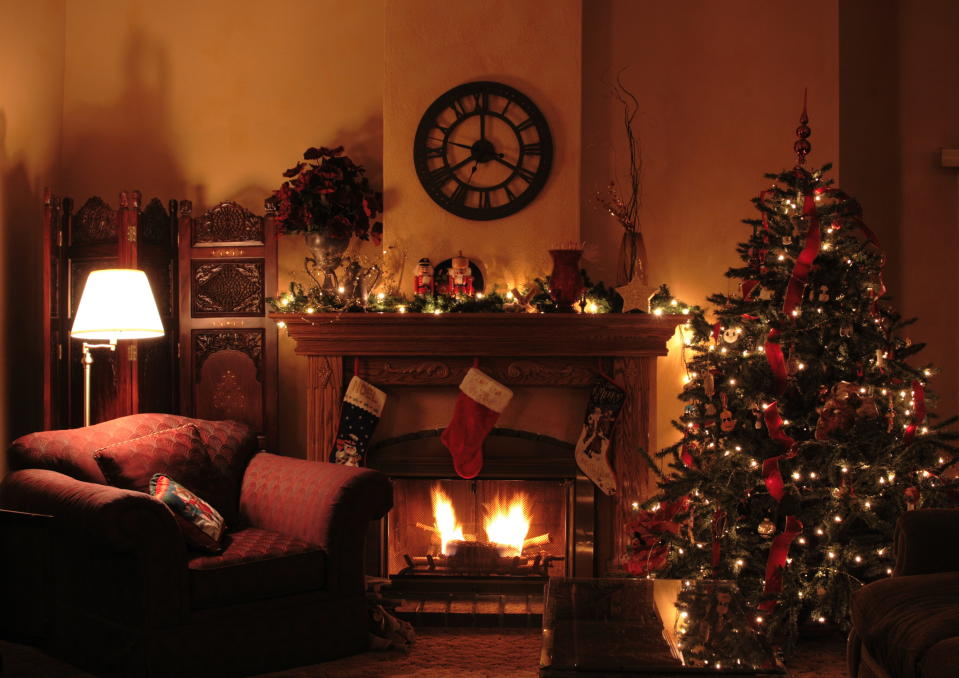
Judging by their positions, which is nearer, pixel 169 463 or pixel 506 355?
pixel 169 463

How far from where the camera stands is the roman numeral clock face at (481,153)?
447 cm

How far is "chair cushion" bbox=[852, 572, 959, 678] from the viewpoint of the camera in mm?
2152

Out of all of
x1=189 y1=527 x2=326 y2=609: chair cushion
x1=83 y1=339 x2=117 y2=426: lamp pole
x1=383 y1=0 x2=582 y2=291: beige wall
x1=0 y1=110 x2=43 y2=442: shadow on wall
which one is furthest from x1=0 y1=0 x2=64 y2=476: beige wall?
x1=189 y1=527 x2=326 y2=609: chair cushion

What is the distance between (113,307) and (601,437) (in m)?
2.11

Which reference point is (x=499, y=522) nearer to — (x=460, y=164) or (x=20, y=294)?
(x=460, y=164)

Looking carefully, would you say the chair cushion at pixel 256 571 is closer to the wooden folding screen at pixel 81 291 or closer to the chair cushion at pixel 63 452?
the chair cushion at pixel 63 452

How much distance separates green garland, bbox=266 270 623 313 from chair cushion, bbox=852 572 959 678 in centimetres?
194

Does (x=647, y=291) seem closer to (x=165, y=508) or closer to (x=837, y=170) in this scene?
(x=837, y=170)

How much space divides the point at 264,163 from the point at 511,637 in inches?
103

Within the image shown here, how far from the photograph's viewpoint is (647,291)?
13.9 feet

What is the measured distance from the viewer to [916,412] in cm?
337

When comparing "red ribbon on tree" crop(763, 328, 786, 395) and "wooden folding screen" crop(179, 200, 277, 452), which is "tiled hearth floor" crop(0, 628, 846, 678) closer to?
"red ribbon on tree" crop(763, 328, 786, 395)

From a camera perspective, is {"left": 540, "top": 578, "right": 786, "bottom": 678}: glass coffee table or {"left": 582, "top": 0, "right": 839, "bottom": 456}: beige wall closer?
{"left": 540, "top": 578, "right": 786, "bottom": 678}: glass coffee table

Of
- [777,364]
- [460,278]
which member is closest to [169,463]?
[460,278]
